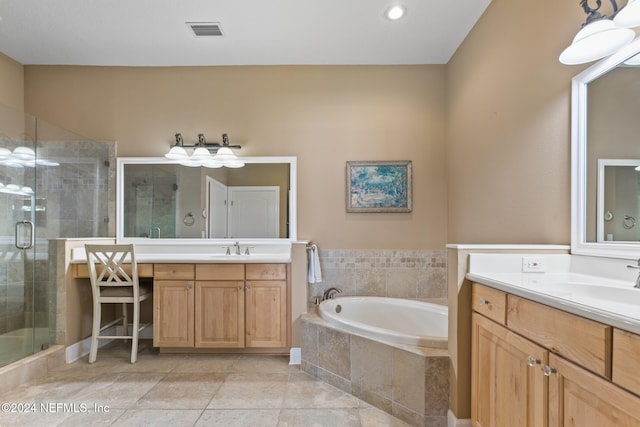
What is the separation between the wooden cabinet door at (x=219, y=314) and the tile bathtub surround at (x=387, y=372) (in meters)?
0.68

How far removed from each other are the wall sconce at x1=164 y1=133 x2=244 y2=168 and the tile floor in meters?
1.81

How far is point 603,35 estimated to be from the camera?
116cm

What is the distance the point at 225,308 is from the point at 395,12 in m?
2.72

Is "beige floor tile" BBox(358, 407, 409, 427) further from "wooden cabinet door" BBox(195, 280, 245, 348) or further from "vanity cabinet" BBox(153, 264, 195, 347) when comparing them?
"vanity cabinet" BBox(153, 264, 195, 347)

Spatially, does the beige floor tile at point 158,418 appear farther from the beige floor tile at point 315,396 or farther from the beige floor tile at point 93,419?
the beige floor tile at point 315,396

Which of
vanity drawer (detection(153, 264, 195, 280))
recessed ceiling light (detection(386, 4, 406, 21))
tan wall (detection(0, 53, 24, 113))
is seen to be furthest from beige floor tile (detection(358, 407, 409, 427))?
tan wall (detection(0, 53, 24, 113))

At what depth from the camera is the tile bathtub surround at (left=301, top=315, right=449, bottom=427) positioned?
171 centimetres

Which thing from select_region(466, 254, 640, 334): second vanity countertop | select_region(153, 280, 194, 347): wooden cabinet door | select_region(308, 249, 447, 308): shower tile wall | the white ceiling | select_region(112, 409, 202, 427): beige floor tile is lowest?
select_region(112, 409, 202, 427): beige floor tile

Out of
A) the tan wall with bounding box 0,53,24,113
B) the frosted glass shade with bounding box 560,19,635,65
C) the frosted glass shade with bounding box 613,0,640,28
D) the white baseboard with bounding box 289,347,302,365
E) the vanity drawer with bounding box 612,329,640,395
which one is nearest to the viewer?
the vanity drawer with bounding box 612,329,640,395

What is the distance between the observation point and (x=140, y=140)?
317 centimetres

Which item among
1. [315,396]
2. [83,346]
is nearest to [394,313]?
[315,396]

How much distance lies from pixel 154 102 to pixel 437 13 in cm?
275

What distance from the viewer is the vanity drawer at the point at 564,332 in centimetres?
85

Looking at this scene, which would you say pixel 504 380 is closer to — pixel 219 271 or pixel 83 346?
pixel 219 271
